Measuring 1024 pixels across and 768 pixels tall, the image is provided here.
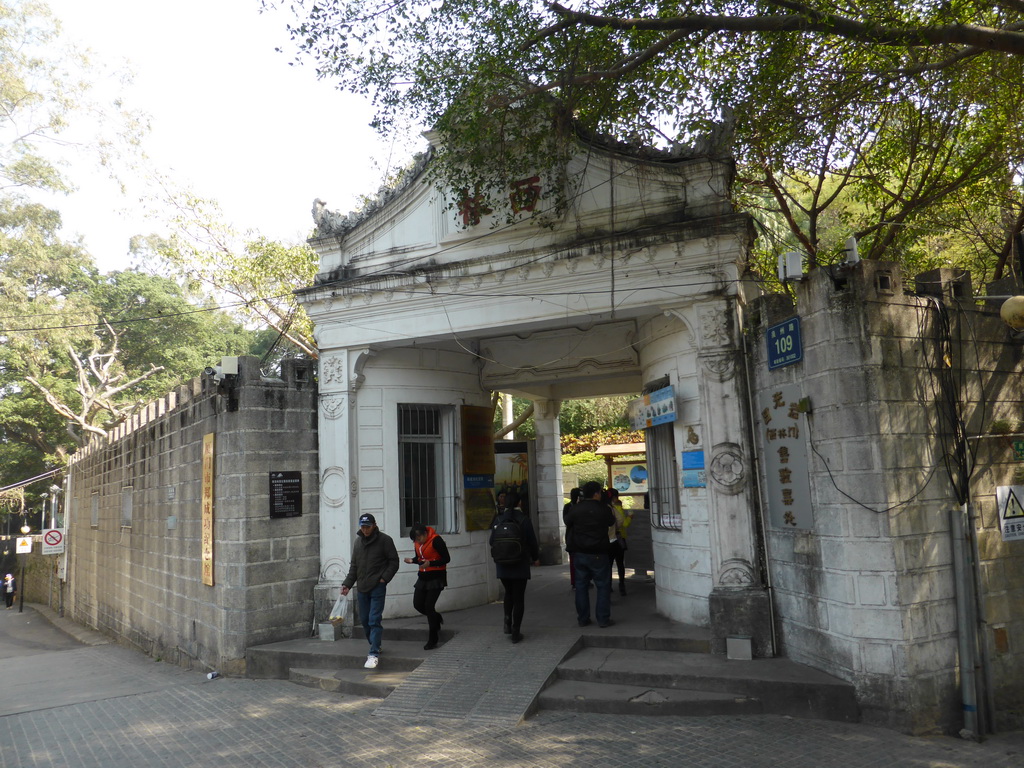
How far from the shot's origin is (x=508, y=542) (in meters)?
7.96

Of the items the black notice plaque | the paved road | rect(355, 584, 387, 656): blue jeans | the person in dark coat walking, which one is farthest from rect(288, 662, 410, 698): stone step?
the person in dark coat walking

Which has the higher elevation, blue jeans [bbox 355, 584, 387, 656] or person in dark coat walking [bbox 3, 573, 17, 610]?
blue jeans [bbox 355, 584, 387, 656]

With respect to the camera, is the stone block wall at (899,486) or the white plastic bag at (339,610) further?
the white plastic bag at (339,610)

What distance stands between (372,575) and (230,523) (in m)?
2.32

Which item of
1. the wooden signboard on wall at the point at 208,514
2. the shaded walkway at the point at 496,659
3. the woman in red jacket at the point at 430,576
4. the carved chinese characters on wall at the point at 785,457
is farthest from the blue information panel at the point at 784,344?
the wooden signboard on wall at the point at 208,514

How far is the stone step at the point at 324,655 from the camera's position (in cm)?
812

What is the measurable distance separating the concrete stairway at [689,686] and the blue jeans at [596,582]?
0.70m

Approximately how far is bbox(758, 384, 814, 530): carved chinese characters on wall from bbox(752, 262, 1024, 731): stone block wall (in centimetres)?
11

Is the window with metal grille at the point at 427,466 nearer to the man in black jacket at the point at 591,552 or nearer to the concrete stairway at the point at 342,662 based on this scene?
the concrete stairway at the point at 342,662

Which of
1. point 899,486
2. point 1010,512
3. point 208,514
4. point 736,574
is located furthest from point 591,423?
point 899,486

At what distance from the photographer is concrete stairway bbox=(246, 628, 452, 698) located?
777cm

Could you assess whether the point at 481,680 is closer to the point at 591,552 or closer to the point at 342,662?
the point at 591,552

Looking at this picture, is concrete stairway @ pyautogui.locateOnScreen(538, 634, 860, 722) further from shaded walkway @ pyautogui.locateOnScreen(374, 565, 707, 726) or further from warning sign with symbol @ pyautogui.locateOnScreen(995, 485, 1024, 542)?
warning sign with symbol @ pyautogui.locateOnScreen(995, 485, 1024, 542)

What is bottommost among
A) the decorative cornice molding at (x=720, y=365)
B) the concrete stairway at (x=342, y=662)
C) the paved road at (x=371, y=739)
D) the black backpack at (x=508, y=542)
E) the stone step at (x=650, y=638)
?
the paved road at (x=371, y=739)
